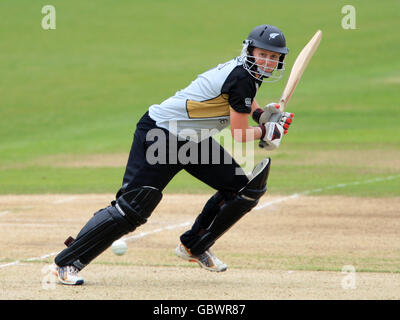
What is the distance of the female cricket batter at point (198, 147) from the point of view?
19.8 ft

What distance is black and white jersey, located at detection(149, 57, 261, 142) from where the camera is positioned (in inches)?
234

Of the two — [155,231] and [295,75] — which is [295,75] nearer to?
[295,75]

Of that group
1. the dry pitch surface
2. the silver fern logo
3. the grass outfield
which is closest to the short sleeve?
the silver fern logo

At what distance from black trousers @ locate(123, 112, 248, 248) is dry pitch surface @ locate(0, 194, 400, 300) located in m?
0.80

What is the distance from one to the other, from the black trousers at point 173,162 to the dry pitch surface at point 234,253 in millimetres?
796

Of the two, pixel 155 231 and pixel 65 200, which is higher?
pixel 155 231

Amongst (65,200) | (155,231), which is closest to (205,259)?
(155,231)

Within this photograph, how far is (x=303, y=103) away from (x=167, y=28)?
1405 cm

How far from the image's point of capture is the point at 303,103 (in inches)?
960

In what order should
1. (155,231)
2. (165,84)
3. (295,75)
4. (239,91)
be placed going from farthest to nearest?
(165,84)
(155,231)
(295,75)
(239,91)

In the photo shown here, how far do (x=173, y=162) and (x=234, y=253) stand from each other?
2114 millimetres

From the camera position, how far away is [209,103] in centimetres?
609

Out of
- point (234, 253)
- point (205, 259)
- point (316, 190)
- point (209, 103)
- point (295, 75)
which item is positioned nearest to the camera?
point (209, 103)
